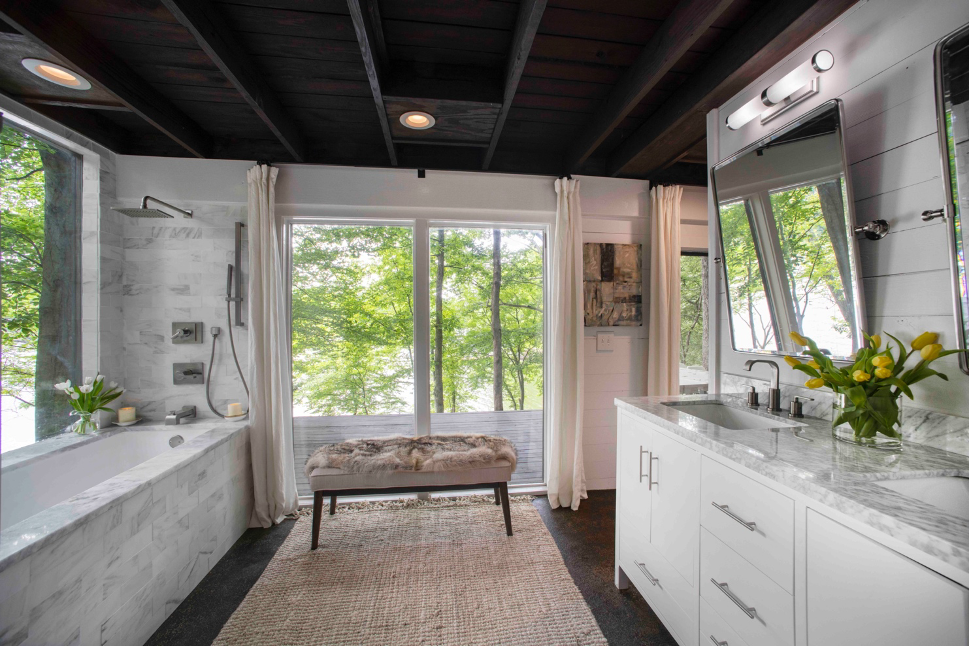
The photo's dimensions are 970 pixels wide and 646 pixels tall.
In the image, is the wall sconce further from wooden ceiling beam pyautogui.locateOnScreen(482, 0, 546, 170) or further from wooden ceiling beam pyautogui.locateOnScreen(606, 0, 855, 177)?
wooden ceiling beam pyautogui.locateOnScreen(482, 0, 546, 170)

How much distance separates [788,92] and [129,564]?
121 inches

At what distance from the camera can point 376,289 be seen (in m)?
2.80

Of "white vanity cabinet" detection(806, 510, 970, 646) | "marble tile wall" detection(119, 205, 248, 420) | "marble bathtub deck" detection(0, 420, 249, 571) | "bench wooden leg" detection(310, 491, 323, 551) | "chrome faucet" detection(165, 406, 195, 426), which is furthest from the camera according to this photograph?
"marble tile wall" detection(119, 205, 248, 420)

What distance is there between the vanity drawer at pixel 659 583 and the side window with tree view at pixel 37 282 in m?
3.06

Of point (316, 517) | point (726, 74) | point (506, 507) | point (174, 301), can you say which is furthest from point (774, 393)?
point (174, 301)

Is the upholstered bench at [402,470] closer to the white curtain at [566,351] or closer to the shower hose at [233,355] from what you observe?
the white curtain at [566,351]

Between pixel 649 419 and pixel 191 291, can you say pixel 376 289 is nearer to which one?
pixel 191 291

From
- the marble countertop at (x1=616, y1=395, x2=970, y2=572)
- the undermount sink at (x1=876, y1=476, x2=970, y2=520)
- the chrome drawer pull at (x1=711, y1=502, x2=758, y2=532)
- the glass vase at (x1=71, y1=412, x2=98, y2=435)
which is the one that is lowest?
the chrome drawer pull at (x1=711, y1=502, x2=758, y2=532)

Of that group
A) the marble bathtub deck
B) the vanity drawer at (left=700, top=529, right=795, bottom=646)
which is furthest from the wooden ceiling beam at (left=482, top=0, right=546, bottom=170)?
the marble bathtub deck

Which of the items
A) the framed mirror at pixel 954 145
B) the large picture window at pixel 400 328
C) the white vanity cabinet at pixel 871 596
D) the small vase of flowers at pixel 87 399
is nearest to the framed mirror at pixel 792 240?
the framed mirror at pixel 954 145

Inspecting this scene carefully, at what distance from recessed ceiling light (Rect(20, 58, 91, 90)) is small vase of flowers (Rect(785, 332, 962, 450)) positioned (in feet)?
10.3

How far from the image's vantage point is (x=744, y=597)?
1.12 m

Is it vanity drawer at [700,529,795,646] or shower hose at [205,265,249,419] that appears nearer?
vanity drawer at [700,529,795,646]

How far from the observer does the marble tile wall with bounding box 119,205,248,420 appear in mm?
2553
